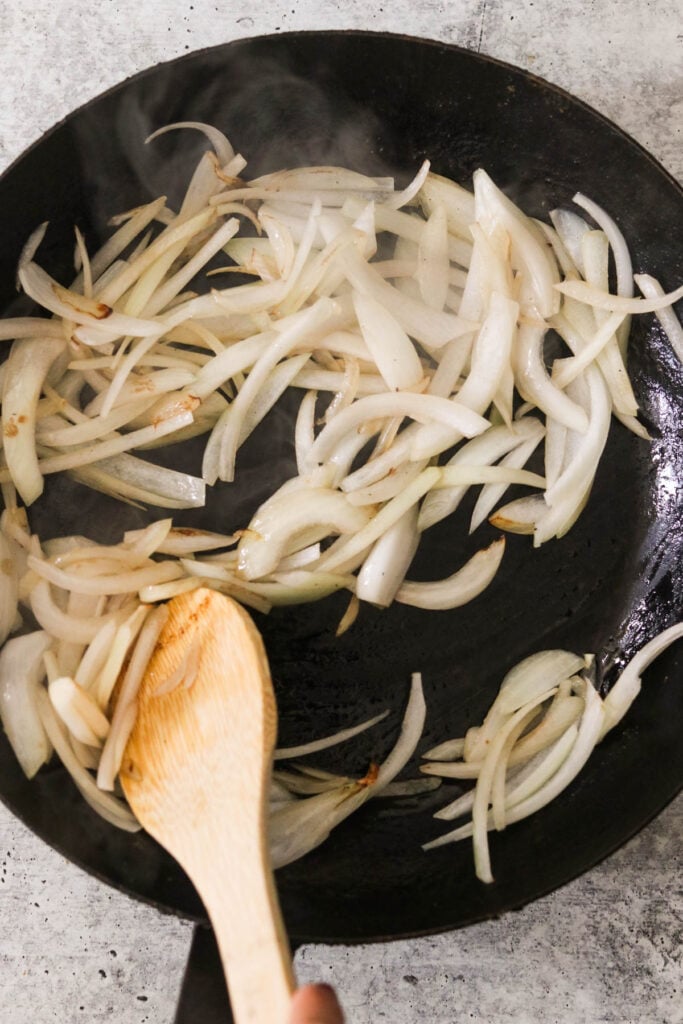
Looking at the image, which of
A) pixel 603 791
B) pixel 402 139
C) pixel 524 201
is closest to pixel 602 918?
pixel 603 791

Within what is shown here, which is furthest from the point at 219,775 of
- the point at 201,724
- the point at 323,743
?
the point at 323,743

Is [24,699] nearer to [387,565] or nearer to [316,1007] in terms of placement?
[387,565]

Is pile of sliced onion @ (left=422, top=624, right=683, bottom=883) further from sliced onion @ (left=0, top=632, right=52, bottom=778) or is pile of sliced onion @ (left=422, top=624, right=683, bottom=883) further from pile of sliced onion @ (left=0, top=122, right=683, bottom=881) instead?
sliced onion @ (left=0, top=632, right=52, bottom=778)

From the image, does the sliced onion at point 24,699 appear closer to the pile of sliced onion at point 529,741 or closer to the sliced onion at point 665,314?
the pile of sliced onion at point 529,741

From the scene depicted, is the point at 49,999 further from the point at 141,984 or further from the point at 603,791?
the point at 603,791

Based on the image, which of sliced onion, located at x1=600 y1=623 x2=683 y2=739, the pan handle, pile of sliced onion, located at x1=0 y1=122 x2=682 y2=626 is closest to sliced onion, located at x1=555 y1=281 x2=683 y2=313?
pile of sliced onion, located at x1=0 y1=122 x2=682 y2=626
